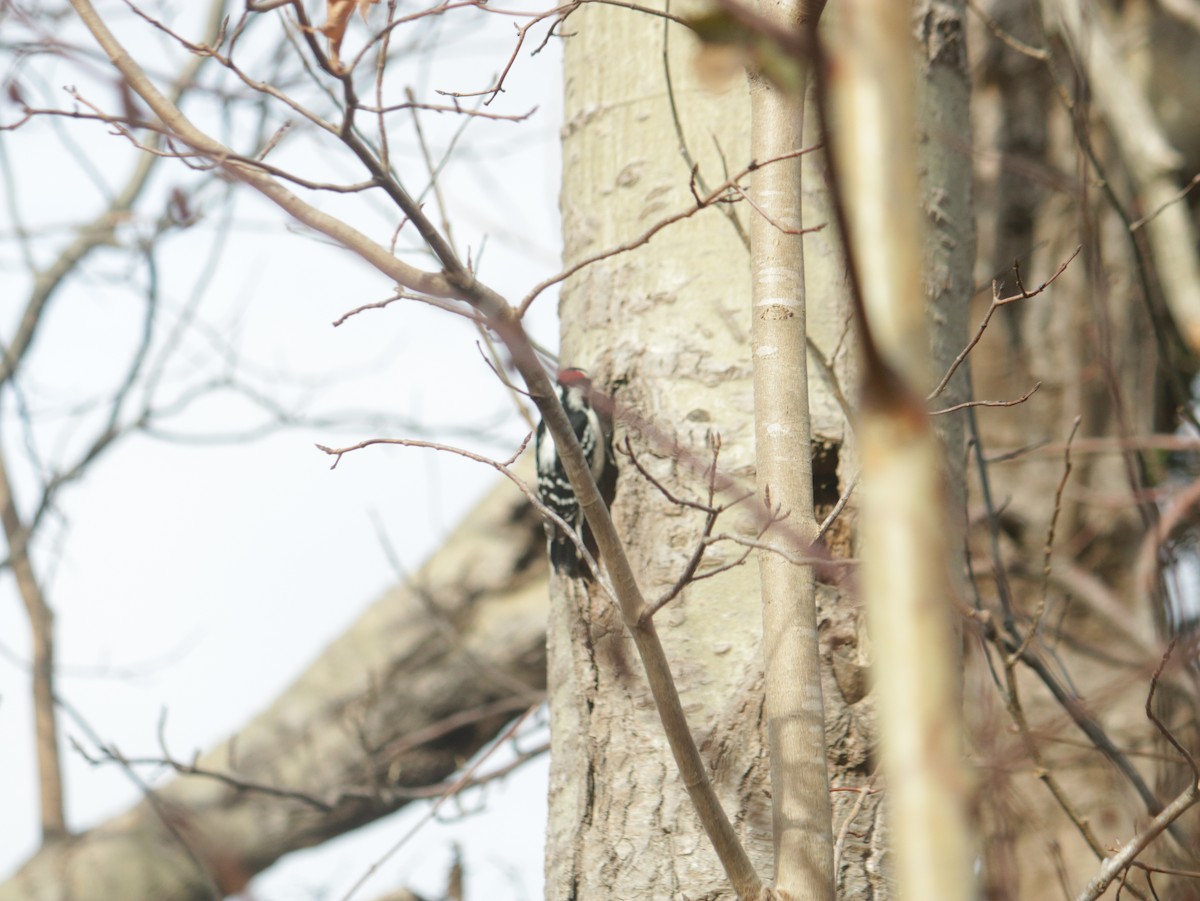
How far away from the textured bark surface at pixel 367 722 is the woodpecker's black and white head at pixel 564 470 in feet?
4.77

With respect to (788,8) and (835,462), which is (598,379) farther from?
(788,8)

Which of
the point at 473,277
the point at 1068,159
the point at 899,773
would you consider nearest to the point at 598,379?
the point at 473,277

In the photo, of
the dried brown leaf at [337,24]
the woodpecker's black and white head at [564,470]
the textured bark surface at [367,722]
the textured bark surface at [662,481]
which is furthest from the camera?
the textured bark surface at [367,722]

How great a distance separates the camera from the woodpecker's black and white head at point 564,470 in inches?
78.5

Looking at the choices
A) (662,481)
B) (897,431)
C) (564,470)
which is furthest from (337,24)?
(662,481)

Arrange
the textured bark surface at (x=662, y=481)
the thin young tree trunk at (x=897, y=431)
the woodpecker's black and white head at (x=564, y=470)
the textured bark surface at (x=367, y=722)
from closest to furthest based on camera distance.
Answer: the thin young tree trunk at (x=897, y=431) → the textured bark surface at (x=662, y=481) → the woodpecker's black and white head at (x=564, y=470) → the textured bark surface at (x=367, y=722)

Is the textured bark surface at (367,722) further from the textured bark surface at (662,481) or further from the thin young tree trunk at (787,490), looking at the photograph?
the thin young tree trunk at (787,490)

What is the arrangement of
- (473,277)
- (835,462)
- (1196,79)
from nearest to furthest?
(473,277) < (835,462) < (1196,79)

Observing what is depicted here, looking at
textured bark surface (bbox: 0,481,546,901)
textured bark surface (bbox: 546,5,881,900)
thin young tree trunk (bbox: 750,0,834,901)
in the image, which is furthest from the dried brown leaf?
textured bark surface (bbox: 0,481,546,901)

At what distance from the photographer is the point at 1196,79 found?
4961mm

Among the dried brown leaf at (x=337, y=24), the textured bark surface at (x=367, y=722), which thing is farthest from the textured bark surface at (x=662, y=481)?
the textured bark surface at (x=367, y=722)

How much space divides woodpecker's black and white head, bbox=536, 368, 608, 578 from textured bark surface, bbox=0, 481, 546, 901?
57.3 inches

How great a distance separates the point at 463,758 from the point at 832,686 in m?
3.16

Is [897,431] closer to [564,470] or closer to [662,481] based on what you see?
[564,470]
